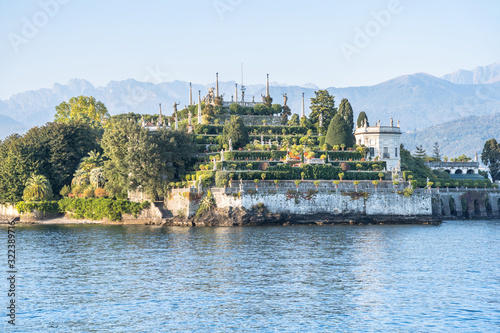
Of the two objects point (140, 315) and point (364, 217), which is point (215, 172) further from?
point (140, 315)

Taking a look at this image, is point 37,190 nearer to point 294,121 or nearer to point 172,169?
point 172,169

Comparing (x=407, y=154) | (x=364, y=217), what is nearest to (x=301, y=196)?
(x=364, y=217)

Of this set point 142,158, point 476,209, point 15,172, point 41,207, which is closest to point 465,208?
point 476,209

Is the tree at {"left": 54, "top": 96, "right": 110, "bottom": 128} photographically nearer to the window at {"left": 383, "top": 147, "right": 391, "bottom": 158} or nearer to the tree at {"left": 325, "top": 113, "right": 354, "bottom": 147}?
the tree at {"left": 325, "top": 113, "right": 354, "bottom": 147}

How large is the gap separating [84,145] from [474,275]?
74342mm

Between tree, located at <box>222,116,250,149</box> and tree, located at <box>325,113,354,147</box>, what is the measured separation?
1332 centimetres

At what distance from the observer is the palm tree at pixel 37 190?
101938 millimetres

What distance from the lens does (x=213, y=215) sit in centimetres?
9156

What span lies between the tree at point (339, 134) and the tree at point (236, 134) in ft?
43.7

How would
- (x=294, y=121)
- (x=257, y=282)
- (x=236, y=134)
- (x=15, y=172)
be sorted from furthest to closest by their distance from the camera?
1. (x=294, y=121)
2. (x=236, y=134)
3. (x=15, y=172)
4. (x=257, y=282)

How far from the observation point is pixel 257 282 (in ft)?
167

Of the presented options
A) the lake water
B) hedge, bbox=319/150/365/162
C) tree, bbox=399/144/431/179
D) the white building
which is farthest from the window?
the lake water

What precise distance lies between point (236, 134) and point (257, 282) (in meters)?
60.9

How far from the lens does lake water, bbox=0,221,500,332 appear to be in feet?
133
